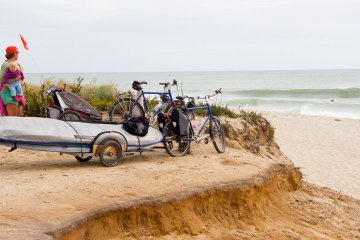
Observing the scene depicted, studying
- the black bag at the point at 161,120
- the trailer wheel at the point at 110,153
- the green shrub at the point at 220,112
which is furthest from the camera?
the green shrub at the point at 220,112

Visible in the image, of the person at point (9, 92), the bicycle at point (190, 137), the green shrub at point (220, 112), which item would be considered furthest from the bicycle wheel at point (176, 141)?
the green shrub at point (220, 112)

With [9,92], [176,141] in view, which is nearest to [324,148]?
[176,141]

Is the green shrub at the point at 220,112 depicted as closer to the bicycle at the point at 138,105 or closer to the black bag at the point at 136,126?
the bicycle at the point at 138,105

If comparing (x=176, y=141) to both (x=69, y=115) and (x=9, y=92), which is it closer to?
(x=69, y=115)

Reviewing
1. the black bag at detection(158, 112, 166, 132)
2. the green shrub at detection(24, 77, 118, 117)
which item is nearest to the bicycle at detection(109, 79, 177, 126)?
the black bag at detection(158, 112, 166, 132)

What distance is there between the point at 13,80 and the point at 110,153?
2.47m

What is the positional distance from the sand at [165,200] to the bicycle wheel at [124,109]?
1.46 m

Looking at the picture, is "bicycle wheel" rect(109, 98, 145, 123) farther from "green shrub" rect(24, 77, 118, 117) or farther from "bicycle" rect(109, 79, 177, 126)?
"green shrub" rect(24, 77, 118, 117)

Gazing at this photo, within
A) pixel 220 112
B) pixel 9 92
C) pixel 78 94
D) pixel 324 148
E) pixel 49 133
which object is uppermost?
pixel 9 92

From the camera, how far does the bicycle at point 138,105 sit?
11127mm

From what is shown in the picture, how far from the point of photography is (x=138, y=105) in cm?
1144

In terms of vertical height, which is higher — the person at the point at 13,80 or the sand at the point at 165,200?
the person at the point at 13,80

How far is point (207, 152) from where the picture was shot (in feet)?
35.0

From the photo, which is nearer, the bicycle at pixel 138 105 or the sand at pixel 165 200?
the sand at pixel 165 200
